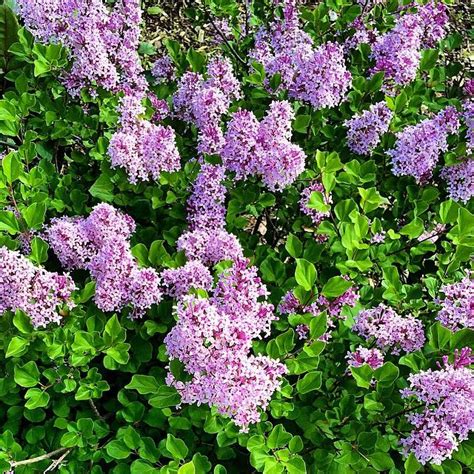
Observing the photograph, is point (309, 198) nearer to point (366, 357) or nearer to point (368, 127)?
point (368, 127)

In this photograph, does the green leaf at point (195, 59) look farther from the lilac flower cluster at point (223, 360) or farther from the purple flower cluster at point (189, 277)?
the lilac flower cluster at point (223, 360)

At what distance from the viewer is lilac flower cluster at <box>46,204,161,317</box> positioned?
1871 mm

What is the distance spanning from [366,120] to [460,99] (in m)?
0.57

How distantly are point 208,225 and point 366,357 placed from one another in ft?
2.10

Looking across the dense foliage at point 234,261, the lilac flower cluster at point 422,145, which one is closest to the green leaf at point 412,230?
the dense foliage at point 234,261

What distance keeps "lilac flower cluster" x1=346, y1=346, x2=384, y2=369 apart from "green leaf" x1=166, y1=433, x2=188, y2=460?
0.51 m

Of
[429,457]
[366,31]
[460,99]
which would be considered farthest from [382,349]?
[366,31]

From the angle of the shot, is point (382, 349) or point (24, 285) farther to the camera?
point (382, 349)

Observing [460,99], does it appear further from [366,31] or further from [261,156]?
[261,156]

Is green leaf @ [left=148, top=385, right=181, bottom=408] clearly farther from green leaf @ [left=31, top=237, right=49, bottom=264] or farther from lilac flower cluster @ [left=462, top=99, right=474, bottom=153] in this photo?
lilac flower cluster @ [left=462, top=99, right=474, bottom=153]

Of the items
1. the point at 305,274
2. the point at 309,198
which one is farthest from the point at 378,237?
the point at 305,274

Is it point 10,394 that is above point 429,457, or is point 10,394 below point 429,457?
below

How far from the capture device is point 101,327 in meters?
1.92

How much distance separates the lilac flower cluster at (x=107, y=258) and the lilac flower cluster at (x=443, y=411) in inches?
29.9
